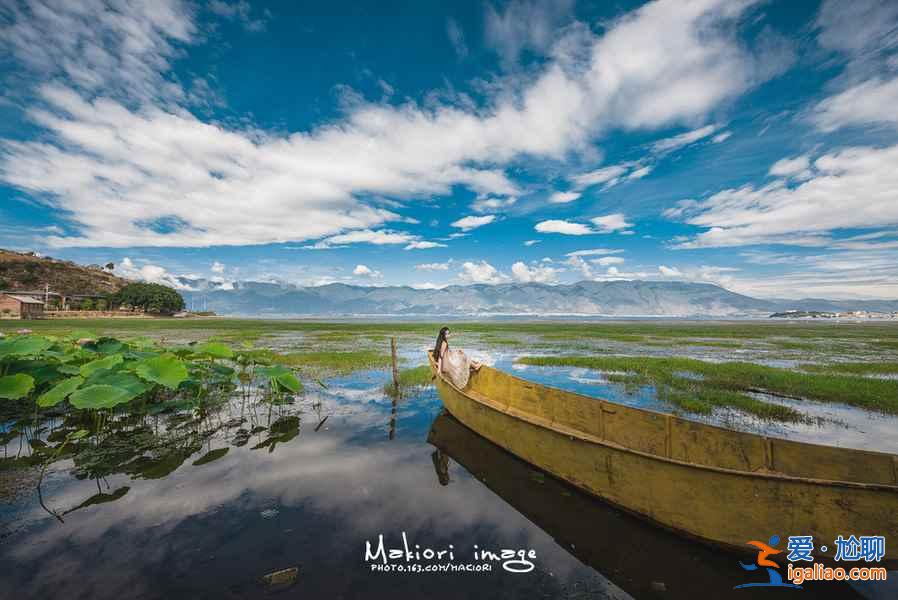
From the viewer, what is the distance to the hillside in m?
82.1

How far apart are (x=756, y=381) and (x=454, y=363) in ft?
44.7

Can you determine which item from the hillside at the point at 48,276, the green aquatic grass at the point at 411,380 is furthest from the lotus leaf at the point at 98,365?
the hillside at the point at 48,276

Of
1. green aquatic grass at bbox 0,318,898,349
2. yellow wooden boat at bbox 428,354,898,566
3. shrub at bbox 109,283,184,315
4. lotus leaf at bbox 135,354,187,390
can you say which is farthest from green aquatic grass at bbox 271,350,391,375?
shrub at bbox 109,283,184,315

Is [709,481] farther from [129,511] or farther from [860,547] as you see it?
[129,511]

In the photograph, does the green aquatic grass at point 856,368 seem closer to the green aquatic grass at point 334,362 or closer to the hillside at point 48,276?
the green aquatic grass at point 334,362

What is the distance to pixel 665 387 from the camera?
14.6 m

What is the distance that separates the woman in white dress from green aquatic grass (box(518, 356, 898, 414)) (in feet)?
28.5

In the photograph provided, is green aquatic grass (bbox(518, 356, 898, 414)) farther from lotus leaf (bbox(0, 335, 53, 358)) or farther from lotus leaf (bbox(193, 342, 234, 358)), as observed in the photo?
lotus leaf (bbox(0, 335, 53, 358))

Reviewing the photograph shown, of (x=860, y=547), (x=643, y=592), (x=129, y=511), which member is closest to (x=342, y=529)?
(x=129, y=511)

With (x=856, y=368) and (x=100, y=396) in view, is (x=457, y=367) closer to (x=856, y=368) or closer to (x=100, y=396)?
(x=100, y=396)

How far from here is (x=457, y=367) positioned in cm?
1211

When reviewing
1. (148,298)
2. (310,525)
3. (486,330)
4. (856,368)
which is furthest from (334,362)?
A: (148,298)

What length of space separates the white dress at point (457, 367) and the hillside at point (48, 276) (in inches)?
4407

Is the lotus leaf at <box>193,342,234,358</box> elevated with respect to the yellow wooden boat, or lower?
elevated
